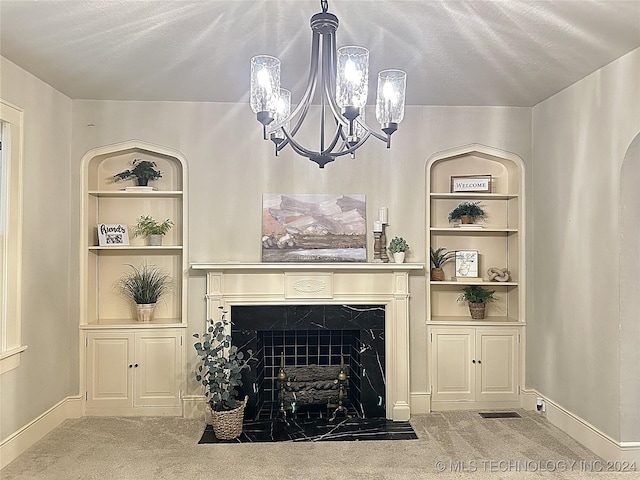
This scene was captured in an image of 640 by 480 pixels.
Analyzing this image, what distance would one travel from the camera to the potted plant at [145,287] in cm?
455

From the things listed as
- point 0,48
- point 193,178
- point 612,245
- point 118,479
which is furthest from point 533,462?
point 0,48

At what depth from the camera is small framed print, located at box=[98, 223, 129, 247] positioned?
4586 millimetres

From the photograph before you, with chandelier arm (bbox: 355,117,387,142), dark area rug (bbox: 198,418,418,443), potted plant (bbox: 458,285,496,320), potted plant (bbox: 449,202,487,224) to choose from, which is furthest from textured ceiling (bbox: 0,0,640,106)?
dark area rug (bbox: 198,418,418,443)

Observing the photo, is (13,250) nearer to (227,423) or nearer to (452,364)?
(227,423)

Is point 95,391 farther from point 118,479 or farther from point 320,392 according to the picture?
point 320,392

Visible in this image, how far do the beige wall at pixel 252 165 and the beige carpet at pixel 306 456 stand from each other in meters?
0.82

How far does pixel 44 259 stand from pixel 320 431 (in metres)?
2.46

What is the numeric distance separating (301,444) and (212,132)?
2613 millimetres

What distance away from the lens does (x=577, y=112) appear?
13.0 ft

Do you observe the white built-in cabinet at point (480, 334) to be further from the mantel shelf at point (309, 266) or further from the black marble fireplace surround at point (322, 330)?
the black marble fireplace surround at point (322, 330)

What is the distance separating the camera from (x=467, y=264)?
4.82 meters

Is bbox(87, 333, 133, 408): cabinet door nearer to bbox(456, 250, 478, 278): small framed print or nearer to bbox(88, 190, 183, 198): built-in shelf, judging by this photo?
bbox(88, 190, 183, 198): built-in shelf

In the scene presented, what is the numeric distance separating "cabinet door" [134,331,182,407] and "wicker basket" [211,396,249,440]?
67 centimetres

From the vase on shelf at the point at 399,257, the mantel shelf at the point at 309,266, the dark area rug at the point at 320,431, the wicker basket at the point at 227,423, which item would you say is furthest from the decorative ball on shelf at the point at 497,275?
the wicker basket at the point at 227,423
